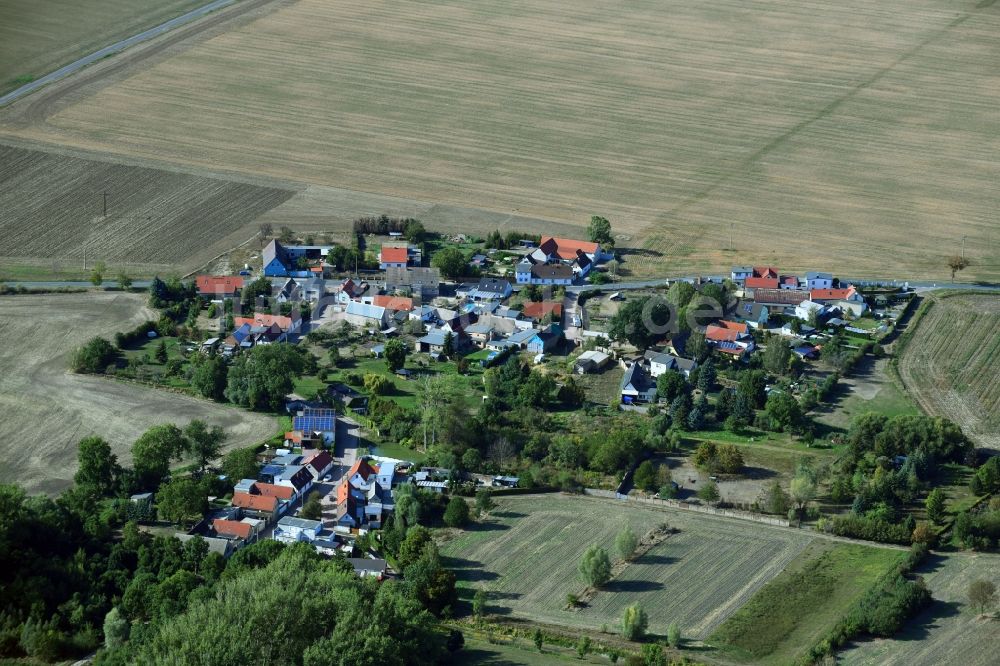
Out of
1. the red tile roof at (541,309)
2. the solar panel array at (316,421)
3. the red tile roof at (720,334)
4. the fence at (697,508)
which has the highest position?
the red tile roof at (720,334)

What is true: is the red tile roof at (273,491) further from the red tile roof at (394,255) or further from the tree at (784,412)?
the red tile roof at (394,255)

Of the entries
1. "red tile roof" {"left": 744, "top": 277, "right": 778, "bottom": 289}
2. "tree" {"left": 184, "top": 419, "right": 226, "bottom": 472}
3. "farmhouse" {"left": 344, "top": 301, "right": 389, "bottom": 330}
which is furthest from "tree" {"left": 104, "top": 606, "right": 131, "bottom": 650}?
"red tile roof" {"left": 744, "top": 277, "right": 778, "bottom": 289}

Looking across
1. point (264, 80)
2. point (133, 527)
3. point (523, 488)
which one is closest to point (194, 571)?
point (133, 527)

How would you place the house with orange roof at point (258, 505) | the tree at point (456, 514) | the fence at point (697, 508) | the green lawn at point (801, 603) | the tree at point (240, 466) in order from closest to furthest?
1. the green lawn at point (801, 603)
2. the tree at point (456, 514)
3. the fence at point (697, 508)
4. the house with orange roof at point (258, 505)
5. the tree at point (240, 466)

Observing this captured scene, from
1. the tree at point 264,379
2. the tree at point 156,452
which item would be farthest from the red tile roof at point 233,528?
the tree at point 264,379

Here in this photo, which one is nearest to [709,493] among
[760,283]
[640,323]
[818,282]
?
[640,323]

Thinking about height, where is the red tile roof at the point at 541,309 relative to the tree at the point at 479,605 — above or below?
above
